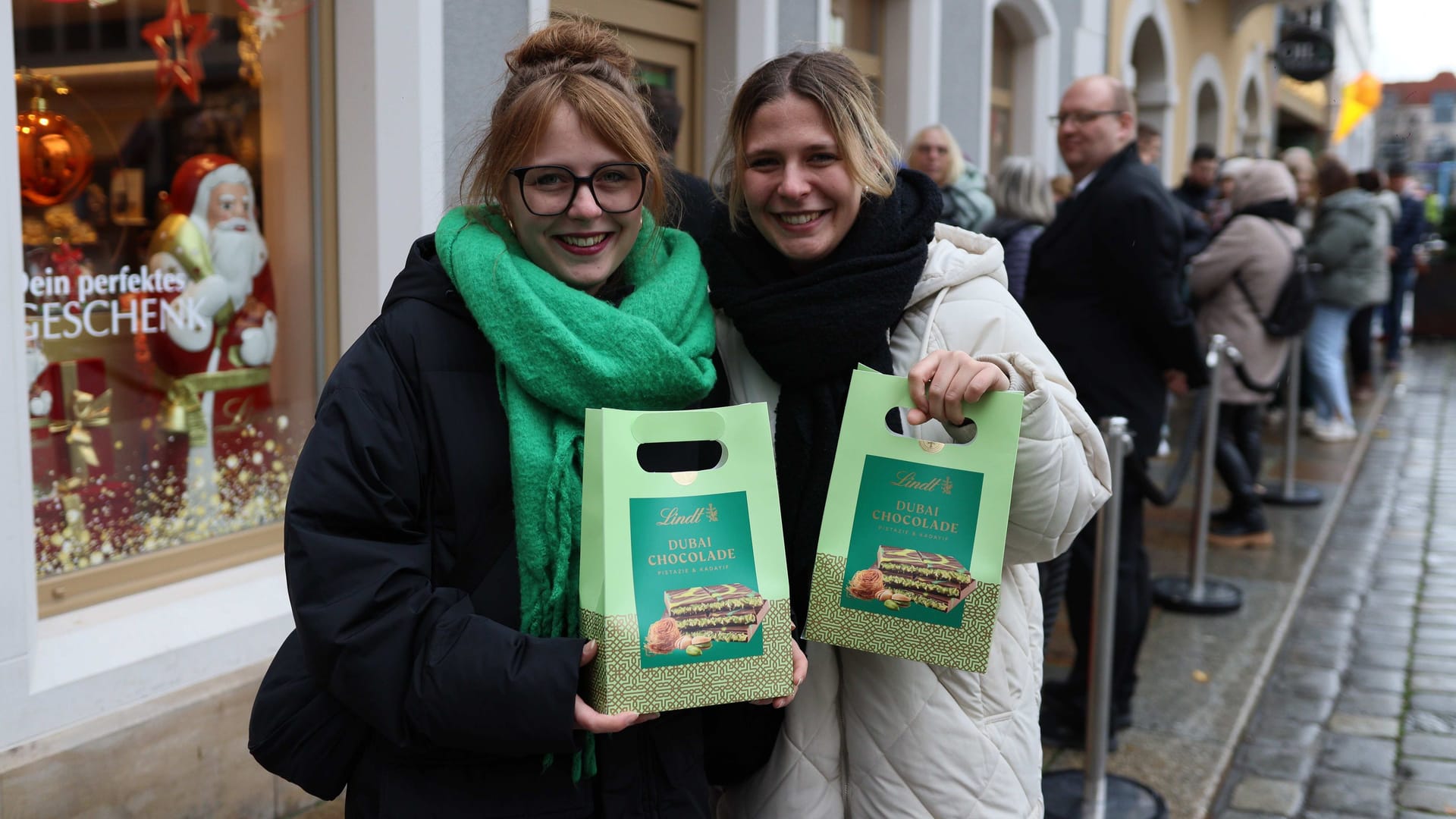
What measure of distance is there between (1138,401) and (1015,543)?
237cm

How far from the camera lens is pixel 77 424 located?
3332 millimetres

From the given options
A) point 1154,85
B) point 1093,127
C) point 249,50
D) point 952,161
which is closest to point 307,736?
point 249,50

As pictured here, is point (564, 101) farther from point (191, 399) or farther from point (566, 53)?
point (191, 399)

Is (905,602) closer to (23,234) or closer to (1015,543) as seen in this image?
(1015,543)

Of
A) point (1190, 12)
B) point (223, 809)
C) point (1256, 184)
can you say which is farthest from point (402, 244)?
point (1190, 12)

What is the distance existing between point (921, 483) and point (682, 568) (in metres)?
0.36

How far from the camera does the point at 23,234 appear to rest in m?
3.17

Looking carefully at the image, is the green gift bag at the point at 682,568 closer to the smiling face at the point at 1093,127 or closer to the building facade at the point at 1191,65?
the smiling face at the point at 1093,127

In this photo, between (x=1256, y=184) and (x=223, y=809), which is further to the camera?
(x=1256, y=184)

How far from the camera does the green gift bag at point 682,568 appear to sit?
1557 millimetres

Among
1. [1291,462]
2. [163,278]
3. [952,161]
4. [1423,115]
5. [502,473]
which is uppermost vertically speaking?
[1423,115]

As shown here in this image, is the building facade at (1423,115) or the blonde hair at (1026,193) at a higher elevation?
the building facade at (1423,115)

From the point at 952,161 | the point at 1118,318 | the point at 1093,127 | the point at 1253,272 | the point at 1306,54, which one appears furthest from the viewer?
the point at 1306,54

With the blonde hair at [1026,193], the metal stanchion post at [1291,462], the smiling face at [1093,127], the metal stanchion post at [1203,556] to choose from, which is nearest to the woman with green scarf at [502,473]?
the smiling face at [1093,127]
